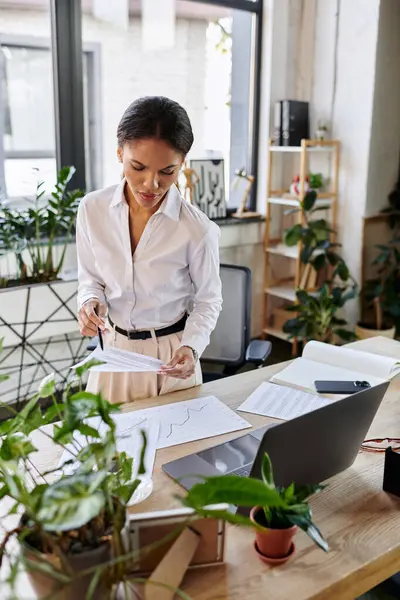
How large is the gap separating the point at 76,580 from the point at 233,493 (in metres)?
0.23

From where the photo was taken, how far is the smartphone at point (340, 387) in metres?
1.64

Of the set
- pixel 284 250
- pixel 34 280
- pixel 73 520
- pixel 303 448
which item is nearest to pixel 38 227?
pixel 34 280

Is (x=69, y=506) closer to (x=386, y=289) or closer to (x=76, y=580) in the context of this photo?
(x=76, y=580)

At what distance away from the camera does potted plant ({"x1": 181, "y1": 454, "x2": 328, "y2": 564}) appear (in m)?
0.74

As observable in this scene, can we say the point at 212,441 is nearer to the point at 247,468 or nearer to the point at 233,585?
the point at 247,468

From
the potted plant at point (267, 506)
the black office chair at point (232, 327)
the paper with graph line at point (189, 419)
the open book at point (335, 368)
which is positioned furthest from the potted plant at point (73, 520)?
the black office chair at point (232, 327)

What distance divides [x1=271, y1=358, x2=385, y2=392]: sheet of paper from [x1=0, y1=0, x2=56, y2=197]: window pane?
81.8 inches

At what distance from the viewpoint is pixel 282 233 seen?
4273mm

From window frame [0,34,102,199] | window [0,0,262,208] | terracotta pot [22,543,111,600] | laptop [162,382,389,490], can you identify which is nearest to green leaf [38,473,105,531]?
terracotta pot [22,543,111,600]

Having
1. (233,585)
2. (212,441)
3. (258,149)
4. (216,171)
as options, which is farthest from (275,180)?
(233,585)

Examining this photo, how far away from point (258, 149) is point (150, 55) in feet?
3.17

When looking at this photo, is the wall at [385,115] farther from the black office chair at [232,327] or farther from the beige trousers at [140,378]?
the beige trousers at [140,378]

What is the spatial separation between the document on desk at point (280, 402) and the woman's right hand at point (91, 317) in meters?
0.46

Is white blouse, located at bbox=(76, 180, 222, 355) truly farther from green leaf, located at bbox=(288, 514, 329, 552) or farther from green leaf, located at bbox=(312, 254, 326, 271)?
green leaf, located at bbox=(312, 254, 326, 271)
